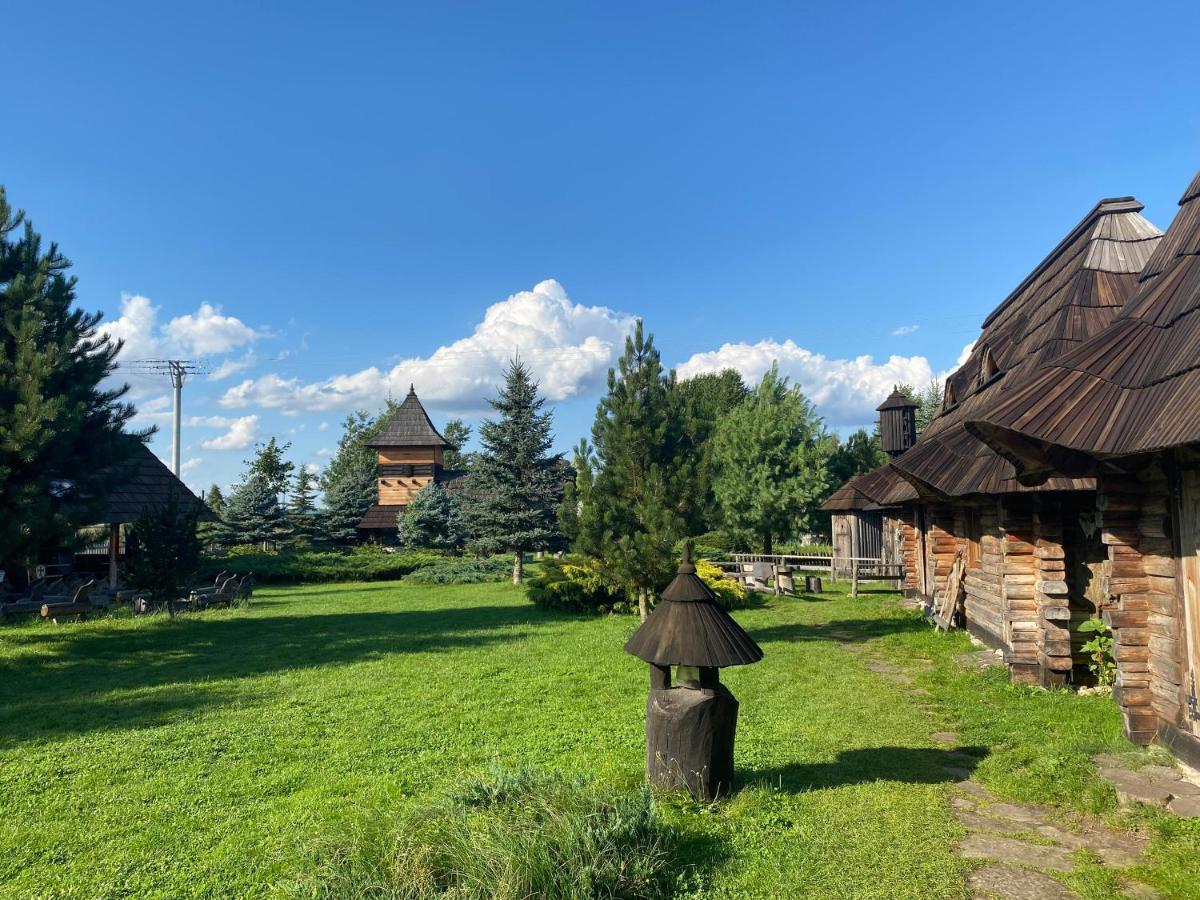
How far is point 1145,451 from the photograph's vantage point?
4934 millimetres

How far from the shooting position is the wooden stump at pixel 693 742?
18.9ft

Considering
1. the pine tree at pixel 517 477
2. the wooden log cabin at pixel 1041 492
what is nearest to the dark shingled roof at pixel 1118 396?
the wooden log cabin at pixel 1041 492

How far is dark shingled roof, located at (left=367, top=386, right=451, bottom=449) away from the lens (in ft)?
146

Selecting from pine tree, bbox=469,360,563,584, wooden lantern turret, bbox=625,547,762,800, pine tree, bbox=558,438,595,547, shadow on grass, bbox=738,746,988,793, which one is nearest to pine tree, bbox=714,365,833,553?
pine tree, bbox=469,360,563,584

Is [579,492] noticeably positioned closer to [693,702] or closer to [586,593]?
[586,593]

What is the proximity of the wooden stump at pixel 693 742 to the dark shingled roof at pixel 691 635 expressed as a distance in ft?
0.99

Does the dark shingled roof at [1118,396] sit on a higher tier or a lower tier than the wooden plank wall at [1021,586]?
higher

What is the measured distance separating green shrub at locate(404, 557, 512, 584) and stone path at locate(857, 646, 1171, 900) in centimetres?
2457

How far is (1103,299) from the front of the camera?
10.3 metres

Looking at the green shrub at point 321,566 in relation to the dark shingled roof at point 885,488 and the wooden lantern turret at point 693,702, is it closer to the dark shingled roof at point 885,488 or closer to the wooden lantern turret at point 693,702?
the dark shingled roof at point 885,488

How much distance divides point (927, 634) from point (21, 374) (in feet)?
55.4

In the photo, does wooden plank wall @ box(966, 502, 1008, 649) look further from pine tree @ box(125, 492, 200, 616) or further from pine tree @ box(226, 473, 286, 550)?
pine tree @ box(226, 473, 286, 550)

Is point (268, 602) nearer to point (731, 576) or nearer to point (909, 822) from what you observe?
point (731, 576)

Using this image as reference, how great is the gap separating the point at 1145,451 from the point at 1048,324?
22.4 ft
